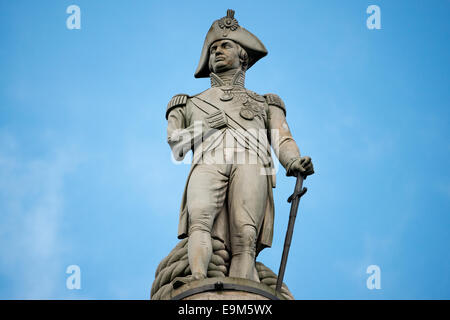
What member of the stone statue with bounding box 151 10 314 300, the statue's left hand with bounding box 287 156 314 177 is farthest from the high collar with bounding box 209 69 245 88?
the statue's left hand with bounding box 287 156 314 177

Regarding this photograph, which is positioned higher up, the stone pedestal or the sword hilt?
the sword hilt

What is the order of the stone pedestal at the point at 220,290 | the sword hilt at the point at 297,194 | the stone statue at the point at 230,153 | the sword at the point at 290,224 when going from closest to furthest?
A: the stone pedestal at the point at 220,290 → the sword at the point at 290,224 → the stone statue at the point at 230,153 → the sword hilt at the point at 297,194

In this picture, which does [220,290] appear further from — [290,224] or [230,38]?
[230,38]

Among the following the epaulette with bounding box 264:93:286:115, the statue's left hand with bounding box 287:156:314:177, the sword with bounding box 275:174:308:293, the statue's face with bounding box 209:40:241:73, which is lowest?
the sword with bounding box 275:174:308:293

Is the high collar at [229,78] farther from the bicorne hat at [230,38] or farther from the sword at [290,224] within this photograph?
the sword at [290,224]

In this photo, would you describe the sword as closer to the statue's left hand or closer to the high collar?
the statue's left hand

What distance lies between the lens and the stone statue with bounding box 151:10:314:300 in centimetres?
1234

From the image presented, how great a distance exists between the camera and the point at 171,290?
1123 cm

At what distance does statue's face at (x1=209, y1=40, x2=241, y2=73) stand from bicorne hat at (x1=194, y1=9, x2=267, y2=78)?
0.13 metres

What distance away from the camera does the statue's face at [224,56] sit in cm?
1484

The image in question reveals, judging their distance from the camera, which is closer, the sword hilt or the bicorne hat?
the sword hilt

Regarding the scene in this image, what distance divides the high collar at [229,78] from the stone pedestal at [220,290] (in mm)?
4754

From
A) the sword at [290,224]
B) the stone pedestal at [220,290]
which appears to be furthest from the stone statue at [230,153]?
the sword at [290,224]

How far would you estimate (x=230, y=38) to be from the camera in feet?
49.4
